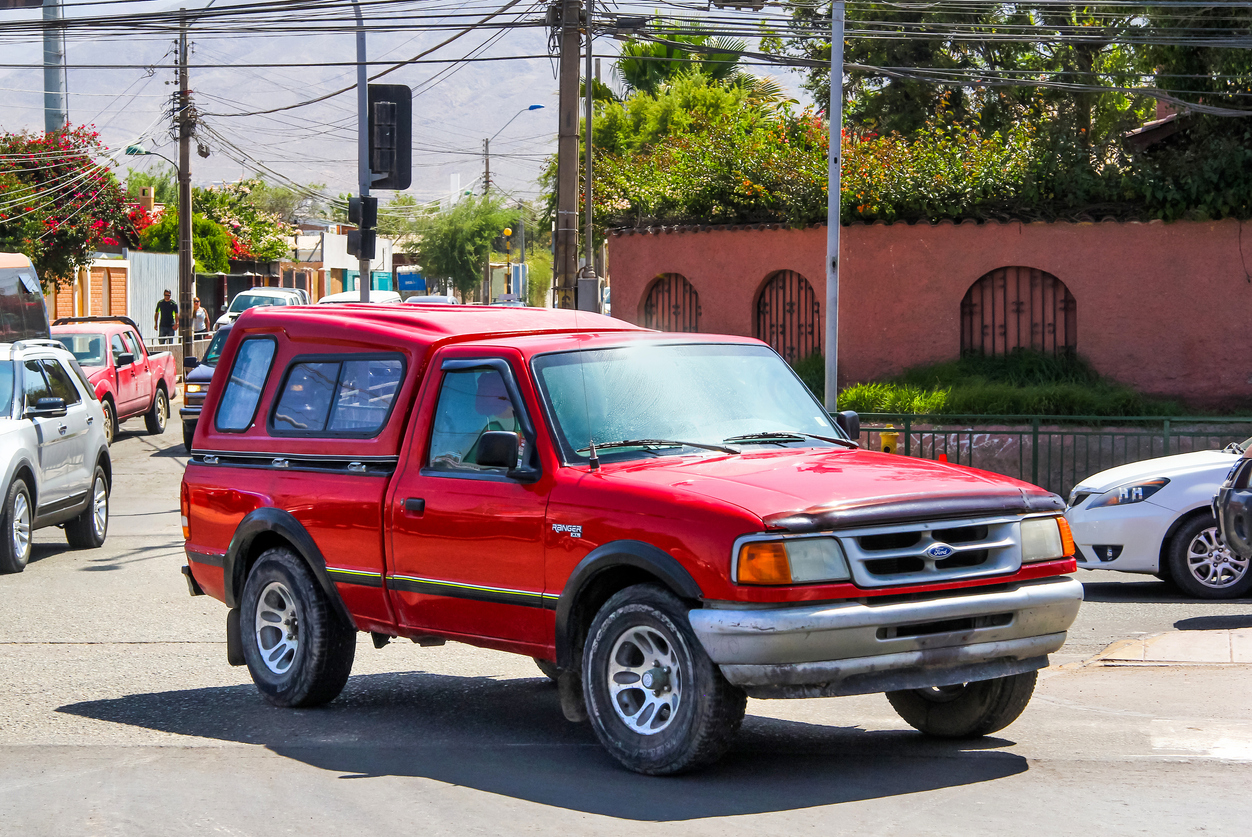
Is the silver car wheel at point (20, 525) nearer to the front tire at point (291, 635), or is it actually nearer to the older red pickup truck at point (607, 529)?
the older red pickup truck at point (607, 529)

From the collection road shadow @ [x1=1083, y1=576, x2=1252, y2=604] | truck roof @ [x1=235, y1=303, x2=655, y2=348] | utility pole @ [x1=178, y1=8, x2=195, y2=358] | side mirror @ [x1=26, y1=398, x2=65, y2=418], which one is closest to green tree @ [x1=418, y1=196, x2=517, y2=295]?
utility pole @ [x1=178, y1=8, x2=195, y2=358]

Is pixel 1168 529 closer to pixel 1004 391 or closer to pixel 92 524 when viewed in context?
pixel 1004 391

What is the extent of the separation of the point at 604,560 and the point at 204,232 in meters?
52.7

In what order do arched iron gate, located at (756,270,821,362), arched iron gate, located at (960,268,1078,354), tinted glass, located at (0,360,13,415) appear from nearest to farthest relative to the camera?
tinted glass, located at (0,360,13,415) < arched iron gate, located at (960,268,1078,354) < arched iron gate, located at (756,270,821,362)

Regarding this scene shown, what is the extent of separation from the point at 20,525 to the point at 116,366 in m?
11.2

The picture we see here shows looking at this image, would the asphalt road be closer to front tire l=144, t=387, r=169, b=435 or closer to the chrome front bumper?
the chrome front bumper

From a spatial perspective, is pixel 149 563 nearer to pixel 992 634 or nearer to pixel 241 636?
pixel 241 636

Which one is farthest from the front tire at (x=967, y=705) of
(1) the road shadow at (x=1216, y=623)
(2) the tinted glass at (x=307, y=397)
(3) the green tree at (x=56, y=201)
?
(3) the green tree at (x=56, y=201)

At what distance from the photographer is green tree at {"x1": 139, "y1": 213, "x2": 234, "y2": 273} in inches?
2184

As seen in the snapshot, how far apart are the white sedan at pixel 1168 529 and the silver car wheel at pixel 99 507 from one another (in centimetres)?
928

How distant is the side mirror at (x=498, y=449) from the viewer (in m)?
6.51

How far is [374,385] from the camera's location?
7609 mm

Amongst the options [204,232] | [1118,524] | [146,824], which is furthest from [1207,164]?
[204,232]

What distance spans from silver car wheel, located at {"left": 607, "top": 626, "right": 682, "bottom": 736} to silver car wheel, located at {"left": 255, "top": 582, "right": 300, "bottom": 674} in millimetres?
2269
